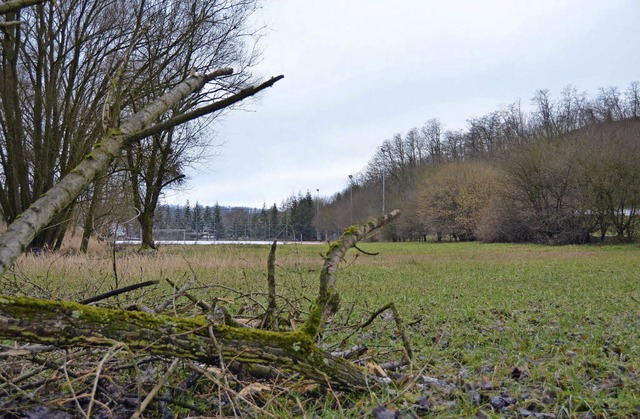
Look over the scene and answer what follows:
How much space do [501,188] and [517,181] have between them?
2812 mm

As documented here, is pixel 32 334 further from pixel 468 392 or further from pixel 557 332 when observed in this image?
pixel 557 332

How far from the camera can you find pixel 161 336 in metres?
1.91

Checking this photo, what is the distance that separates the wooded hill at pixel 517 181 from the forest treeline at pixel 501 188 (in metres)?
0.08

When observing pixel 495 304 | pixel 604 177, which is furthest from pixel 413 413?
pixel 604 177

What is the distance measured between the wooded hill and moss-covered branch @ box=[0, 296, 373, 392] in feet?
16.3

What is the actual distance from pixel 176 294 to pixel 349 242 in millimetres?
1019

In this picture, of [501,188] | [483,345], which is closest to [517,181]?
[501,188]

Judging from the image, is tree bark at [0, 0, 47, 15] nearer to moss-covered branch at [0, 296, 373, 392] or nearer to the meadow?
moss-covered branch at [0, 296, 373, 392]

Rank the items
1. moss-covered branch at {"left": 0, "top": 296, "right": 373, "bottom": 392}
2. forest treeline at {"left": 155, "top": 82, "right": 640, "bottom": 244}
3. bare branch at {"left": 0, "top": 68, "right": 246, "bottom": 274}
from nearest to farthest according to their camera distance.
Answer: moss-covered branch at {"left": 0, "top": 296, "right": 373, "bottom": 392} → bare branch at {"left": 0, "top": 68, "right": 246, "bottom": 274} → forest treeline at {"left": 155, "top": 82, "right": 640, "bottom": 244}

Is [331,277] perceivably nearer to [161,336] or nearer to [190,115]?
[161,336]

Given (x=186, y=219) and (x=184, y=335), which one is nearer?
(x=184, y=335)

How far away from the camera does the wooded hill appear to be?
95.2 feet

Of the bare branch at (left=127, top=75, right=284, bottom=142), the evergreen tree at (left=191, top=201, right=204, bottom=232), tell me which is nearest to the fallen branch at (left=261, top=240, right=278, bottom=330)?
the bare branch at (left=127, top=75, right=284, bottom=142)

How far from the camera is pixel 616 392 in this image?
2.93 meters
